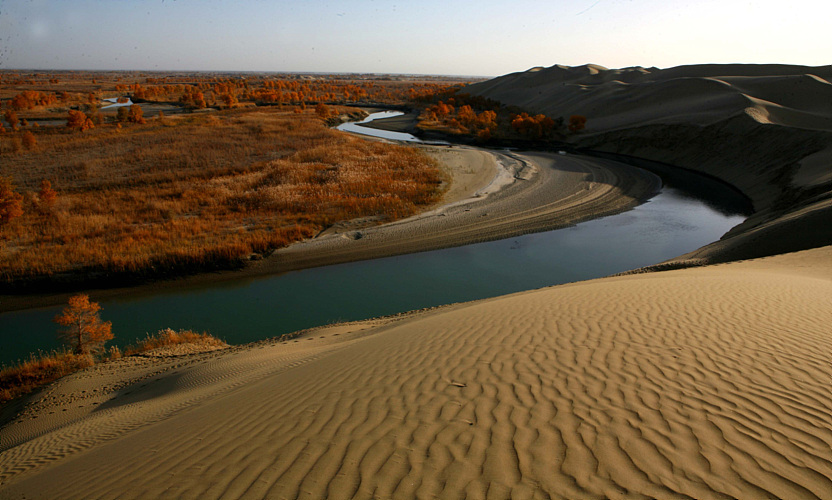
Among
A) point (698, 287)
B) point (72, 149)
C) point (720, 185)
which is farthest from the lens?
point (72, 149)

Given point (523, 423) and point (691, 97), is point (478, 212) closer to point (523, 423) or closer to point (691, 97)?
point (523, 423)

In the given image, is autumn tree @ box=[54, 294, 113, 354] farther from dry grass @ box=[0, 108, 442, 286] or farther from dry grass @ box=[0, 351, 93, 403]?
dry grass @ box=[0, 108, 442, 286]

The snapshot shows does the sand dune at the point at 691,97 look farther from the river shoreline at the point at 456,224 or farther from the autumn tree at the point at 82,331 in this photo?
the autumn tree at the point at 82,331

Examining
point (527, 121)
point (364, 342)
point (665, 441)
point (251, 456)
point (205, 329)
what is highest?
point (527, 121)

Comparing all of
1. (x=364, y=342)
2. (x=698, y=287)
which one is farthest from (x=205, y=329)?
(x=698, y=287)

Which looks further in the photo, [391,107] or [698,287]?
[391,107]

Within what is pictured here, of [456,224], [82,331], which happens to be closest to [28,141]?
[82,331]

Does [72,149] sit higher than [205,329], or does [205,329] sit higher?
[72,149]

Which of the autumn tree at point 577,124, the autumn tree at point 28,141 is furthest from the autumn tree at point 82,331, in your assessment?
the autumn tree at point 577,124

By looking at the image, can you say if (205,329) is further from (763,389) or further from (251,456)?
(763,389)
